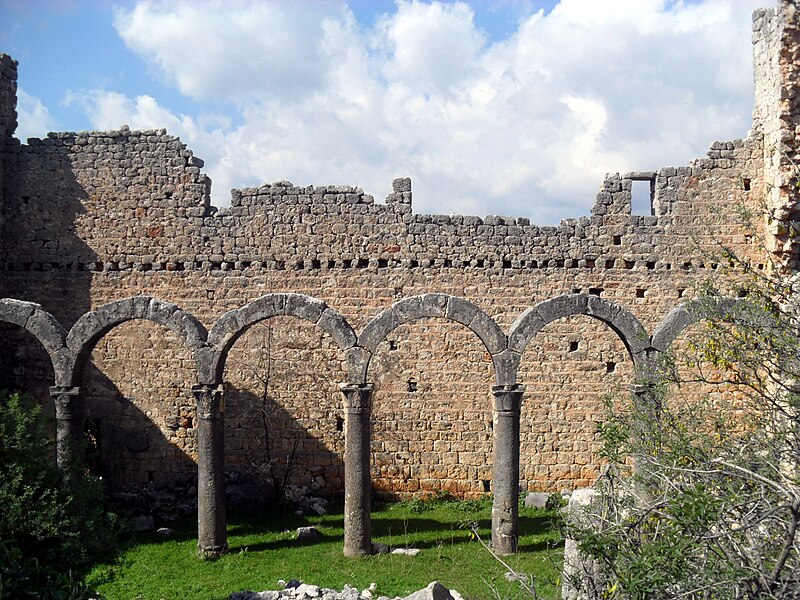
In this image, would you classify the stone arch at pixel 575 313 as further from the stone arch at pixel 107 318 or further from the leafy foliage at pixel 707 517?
the stone arch at pixel 107 318

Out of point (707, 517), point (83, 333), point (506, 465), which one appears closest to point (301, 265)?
point (83, 333)

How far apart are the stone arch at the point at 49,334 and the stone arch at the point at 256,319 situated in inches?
92.9

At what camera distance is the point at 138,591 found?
960 centimetres

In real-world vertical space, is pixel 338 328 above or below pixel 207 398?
above

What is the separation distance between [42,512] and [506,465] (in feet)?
21.9

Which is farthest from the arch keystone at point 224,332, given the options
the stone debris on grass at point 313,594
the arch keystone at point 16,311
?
the stone debris on grass at point 313,594

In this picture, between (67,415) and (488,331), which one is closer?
(488,331)

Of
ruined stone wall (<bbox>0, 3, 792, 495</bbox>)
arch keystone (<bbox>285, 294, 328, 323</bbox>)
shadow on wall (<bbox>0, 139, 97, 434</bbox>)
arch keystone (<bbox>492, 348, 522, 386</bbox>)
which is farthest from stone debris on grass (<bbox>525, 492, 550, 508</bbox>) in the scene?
shadow on wall (<bbox>0, 139, 97, 434</bbox>)

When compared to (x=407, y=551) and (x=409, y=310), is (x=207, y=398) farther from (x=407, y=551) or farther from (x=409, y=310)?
(x=407, y=551)

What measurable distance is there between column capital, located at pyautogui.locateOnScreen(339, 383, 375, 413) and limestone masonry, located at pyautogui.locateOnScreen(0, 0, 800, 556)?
3023 mm

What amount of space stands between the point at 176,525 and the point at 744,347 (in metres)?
10.3

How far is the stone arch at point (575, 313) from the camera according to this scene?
10.9 meters

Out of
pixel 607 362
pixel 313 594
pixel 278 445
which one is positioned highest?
pixel 607 362

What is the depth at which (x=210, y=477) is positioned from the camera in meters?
11.0
